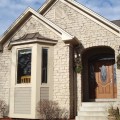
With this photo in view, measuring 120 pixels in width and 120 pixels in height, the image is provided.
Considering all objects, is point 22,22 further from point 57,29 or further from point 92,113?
point 92,113

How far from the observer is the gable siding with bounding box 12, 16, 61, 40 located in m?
13.5

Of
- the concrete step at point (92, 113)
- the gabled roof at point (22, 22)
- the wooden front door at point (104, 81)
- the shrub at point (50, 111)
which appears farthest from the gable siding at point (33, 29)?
the concrete step at point (92, 113)

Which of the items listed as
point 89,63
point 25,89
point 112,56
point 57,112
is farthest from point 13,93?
point 112,56

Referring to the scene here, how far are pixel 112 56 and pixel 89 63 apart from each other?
1307 mm

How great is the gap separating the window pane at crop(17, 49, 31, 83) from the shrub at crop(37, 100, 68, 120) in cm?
A: 139

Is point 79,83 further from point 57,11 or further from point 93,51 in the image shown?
point 57,11

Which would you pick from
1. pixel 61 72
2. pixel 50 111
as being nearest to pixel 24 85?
pixel 50 111

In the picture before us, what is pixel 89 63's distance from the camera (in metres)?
14.7

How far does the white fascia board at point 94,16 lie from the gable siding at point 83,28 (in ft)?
0.51

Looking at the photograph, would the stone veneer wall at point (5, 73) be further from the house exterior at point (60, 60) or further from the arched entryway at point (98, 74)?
the arched entryway at point (98, 74)

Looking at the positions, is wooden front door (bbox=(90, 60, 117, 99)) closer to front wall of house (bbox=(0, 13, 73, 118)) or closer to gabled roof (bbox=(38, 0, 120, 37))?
gabled roof (bbox=(38, 0, 120, 37))

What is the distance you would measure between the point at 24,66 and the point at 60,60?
1.76 m

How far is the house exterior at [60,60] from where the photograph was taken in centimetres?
1257

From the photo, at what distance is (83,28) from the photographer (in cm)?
1402
